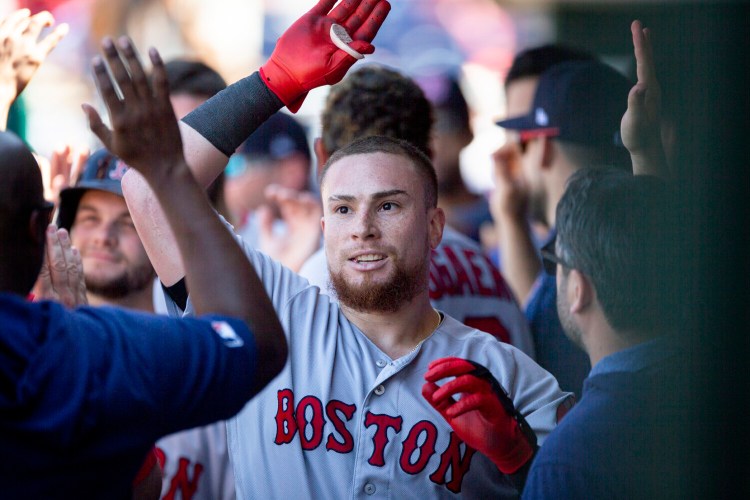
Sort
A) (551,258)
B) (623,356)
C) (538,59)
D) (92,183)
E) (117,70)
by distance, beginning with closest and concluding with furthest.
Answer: (117,70)
(623,356)
(551,258)
(92,183)
(538,59)

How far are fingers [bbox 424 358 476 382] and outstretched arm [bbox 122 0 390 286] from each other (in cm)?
57

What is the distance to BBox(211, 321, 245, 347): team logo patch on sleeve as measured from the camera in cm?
128

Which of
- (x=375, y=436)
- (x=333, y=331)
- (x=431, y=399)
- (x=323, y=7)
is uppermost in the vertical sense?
(x=323, y=7)

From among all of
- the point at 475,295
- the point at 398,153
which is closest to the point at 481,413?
the point at 398,153

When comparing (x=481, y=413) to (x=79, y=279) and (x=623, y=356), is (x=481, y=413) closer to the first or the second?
(x=623, y=356)

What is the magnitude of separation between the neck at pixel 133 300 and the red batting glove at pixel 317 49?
1.10m

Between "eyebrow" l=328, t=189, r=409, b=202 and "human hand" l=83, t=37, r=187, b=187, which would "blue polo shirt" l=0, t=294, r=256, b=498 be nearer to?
"human hand" l=83, t=37, r=187, b=187

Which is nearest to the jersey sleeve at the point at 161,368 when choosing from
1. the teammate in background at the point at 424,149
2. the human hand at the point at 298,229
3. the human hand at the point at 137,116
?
the human hand at the point at 137,116

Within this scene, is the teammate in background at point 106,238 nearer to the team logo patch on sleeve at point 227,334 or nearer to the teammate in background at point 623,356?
the teammate in background at point 623,356

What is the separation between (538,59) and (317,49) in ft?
6.32

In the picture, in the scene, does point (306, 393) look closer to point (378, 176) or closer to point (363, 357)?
point (363, 357)

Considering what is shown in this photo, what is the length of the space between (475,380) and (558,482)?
243 mm

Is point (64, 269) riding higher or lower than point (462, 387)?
higher

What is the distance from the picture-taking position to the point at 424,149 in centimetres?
279
